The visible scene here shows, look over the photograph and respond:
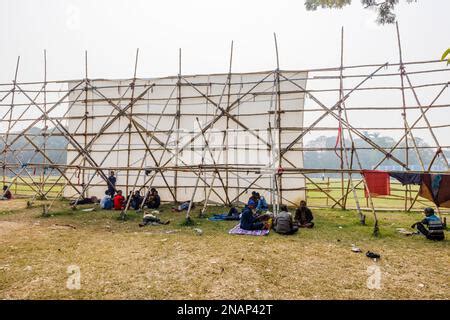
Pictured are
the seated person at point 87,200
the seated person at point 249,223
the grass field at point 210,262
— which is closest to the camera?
the grass field at point 210,262

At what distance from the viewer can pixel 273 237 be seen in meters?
7.37

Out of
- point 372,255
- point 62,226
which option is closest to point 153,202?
point 62,226

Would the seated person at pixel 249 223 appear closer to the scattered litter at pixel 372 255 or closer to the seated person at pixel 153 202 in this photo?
the scattered litter at pixel 372 255

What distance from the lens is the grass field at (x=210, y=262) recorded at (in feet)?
13.4

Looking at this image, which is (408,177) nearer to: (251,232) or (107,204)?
(251,232)

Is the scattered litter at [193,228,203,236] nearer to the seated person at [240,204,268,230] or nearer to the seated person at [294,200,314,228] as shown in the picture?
the seated person at [240,204,268,230]

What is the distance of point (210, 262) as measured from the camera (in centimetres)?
536

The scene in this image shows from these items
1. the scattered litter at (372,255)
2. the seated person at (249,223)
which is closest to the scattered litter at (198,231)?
the seated person at (249,223)

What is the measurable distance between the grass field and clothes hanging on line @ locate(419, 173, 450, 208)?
139 centimetres

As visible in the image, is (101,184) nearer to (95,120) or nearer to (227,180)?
(95,120)

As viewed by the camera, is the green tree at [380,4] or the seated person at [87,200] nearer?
the green tree at [380,4]

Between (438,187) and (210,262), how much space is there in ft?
25.0

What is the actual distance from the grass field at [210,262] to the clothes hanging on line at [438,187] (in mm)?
1389

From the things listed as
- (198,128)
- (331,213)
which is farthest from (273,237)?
(198,128)
